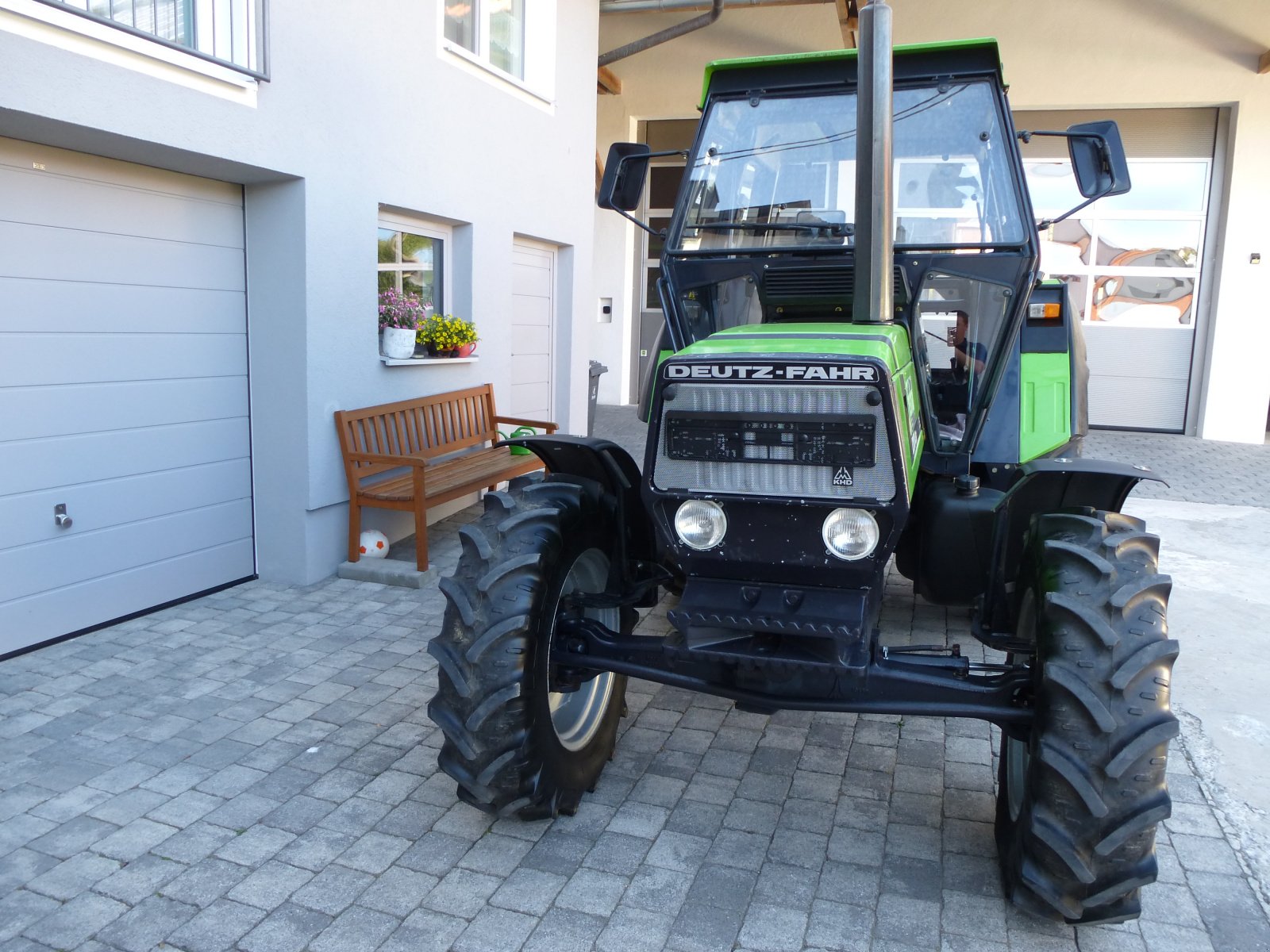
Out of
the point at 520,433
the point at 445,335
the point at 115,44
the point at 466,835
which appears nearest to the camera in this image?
the point at 466,835

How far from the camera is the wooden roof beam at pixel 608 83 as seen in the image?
13.0 metres

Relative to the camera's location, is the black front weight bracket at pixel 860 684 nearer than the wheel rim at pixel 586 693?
Yes

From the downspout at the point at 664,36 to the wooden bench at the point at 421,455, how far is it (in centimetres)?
566

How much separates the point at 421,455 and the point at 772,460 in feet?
13.7

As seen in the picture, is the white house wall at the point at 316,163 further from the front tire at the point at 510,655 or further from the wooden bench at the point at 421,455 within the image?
the front tire at the point at 510,655

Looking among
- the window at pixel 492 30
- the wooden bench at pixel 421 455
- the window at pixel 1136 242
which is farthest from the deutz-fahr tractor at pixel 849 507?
the window at pixel 1136 242

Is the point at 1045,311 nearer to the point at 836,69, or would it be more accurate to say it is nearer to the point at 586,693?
the point at 836,69

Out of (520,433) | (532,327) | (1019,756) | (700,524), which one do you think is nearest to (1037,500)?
(1019,756)

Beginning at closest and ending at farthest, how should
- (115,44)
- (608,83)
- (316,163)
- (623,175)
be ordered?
(623,175) < (115,44) < (316,163) < (608,83)

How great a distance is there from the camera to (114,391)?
16.0 ft

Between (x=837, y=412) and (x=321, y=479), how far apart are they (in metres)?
3.94

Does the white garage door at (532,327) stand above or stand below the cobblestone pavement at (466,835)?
above

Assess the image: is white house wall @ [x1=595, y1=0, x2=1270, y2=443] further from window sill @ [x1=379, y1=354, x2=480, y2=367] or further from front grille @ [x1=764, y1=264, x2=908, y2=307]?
front grille @ [x1=764, y1=264, x2=908, y2=307]

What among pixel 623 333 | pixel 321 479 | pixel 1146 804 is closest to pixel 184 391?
pixel 321 479
